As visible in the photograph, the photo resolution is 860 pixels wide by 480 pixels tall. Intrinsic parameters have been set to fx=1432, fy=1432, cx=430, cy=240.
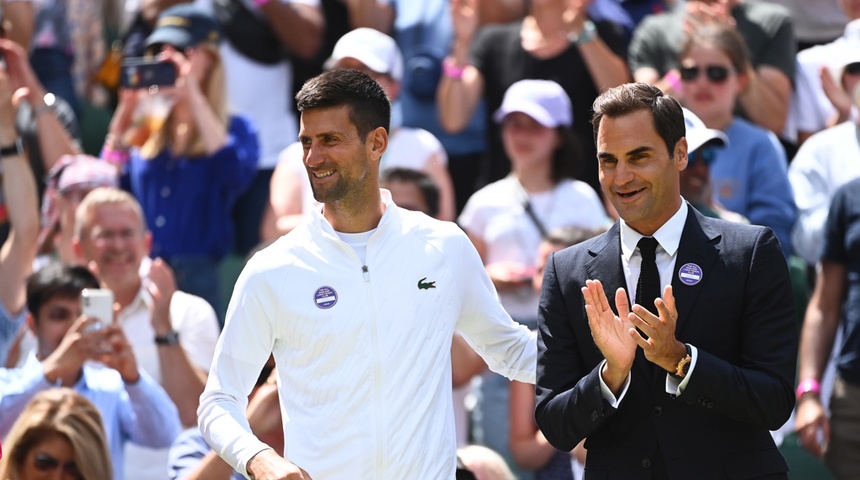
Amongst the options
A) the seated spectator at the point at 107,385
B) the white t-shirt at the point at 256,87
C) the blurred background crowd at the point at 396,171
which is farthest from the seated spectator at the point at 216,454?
the white t-shirt at the point at 256,87

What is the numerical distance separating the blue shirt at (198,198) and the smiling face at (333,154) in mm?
4038

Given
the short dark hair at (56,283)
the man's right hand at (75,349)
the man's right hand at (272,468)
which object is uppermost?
the man's right hand at (272,468)

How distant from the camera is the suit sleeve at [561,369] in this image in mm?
4293

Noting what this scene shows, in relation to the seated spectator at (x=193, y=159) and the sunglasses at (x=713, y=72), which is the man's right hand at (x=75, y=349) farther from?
the sunglasses at (x=713, y=72)

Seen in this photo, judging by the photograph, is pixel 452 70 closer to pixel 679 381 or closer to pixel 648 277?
pixel 648 277

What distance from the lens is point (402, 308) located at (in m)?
4.69

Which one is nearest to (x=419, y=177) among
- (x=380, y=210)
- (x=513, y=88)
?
(x=513, y=88)

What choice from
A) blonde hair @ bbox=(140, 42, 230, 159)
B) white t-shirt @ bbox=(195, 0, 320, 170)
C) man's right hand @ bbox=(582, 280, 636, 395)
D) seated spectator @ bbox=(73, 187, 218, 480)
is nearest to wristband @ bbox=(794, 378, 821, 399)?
man's right hand @ bbox=(582, 280, 636, 395)

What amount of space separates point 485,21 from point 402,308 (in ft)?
16.3

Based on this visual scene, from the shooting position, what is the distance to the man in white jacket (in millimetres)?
4586

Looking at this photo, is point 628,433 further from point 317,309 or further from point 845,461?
point 845,461

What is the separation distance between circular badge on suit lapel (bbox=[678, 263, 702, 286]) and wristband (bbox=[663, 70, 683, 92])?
3.87 meters

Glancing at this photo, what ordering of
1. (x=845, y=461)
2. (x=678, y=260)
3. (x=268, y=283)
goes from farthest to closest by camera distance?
(x=845, y=461)
(x=268, y=283)
(x=678, y=260)

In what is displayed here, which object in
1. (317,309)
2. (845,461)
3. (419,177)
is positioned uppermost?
(317,309)
